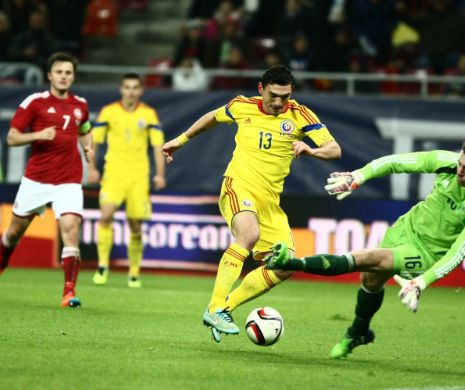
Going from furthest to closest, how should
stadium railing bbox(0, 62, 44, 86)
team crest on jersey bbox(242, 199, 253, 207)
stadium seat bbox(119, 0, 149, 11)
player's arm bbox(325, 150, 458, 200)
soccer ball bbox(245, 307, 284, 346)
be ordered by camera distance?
stadium seat bbox(119, 0, 149, 11) → stadium railing bbox(0, 62, 44, 86) → team crest on jersey bbox(242, 199, 253, 207) → soccer ball bbox(245, 307, 284, 346) → player's arm bbox(325, 150, 458, 200)

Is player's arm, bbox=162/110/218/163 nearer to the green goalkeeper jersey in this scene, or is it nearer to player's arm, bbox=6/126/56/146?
player's arm, bbox=6/126/56/146

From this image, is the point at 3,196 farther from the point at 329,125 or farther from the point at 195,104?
the point at 329,125

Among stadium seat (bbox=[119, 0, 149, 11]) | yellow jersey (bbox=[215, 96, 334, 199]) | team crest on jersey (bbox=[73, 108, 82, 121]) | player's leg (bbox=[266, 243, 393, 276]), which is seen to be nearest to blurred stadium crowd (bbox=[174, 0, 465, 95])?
stadium seat (bbox=[119, 0, 149, 11])

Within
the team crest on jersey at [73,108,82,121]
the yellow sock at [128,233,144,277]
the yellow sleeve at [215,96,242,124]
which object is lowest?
the yellow sock at [128,233,144,277]

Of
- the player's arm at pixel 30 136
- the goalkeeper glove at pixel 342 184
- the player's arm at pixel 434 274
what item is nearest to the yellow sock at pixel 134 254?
the player's arm at pixel 30 136

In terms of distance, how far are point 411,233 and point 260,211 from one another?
1586mm

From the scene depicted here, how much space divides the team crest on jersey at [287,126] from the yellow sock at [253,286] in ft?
3.77

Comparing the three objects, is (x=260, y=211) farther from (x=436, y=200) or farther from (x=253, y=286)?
(x=436, y=200)

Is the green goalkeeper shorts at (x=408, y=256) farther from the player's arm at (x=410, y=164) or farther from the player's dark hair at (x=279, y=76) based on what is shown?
the player's dark hair at (x=279, y=76)

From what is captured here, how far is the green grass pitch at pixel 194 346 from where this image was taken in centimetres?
716

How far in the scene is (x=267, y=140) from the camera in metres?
9.47

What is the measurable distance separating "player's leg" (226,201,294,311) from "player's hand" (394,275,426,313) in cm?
197

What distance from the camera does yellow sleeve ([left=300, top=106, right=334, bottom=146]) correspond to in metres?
9.30

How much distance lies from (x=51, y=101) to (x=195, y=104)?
21.4ft
